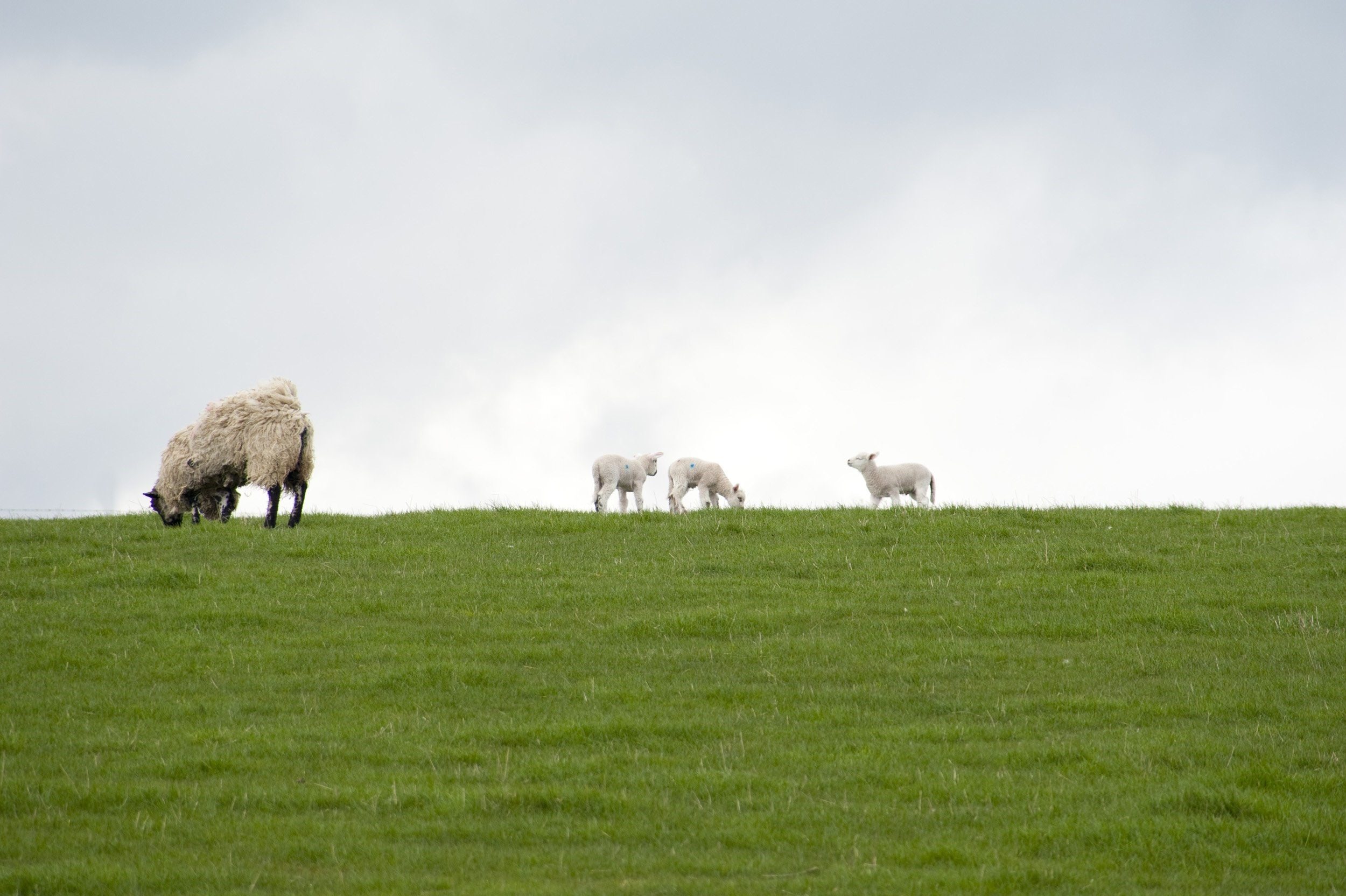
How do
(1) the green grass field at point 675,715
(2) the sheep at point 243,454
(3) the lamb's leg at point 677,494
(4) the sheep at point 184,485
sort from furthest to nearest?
(3) the lamb's leg at point 677,494 → (4) the sheep at point 184,485 → (2) the sheep at point 243,454 → (1) the green grass field at point 675,715

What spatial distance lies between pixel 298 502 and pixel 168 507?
2795mm

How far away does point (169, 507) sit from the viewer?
901 inches

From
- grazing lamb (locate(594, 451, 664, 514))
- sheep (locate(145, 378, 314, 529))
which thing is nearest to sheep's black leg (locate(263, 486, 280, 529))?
sheep (locate(145, 378, 314, 529))

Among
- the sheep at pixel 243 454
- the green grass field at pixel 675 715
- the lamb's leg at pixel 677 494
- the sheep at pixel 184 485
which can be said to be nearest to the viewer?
the green grass field at pixel 675 715

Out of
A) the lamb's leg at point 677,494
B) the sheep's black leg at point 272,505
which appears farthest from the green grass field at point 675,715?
the lamb's leg at point 677,494

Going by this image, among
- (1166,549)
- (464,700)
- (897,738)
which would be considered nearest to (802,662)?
(897,738)

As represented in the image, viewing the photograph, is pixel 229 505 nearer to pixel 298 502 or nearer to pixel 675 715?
pixel 298 502

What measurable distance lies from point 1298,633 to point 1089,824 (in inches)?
284

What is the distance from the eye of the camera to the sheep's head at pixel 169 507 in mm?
22797

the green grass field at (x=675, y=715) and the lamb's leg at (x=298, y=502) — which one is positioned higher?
the lamb's leg at (x=298, y=502)

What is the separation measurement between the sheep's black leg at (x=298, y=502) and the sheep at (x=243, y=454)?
13mm

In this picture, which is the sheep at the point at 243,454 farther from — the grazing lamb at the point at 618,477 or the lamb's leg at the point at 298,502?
the grazing lamb at the point at 618,477

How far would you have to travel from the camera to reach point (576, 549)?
19.6 metres

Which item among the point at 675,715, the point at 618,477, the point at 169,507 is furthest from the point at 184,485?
the point at 675,715
